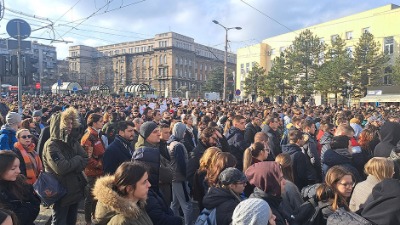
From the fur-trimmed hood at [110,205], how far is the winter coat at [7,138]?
3539 mm

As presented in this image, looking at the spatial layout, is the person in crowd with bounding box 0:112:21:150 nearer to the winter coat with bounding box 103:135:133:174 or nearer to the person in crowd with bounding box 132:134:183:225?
the winter coat with bounding box 103:135:133:174

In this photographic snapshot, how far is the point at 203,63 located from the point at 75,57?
3949 centimetres

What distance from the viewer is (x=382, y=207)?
3.16 meters

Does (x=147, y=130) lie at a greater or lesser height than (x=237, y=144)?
greater

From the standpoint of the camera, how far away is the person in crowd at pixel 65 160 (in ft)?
15.3

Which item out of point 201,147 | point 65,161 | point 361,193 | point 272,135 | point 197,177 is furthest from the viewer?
point 272,135

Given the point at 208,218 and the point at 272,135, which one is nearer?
the point at 208,218

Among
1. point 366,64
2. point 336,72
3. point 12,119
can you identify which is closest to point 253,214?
point 12,119

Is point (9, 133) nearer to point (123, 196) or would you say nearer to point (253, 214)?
point (123, 196)

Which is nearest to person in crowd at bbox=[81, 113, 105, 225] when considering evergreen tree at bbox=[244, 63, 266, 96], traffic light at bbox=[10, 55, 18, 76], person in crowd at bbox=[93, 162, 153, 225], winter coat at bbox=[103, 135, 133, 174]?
winter coat at bbox=[103, 135, 133, 174]

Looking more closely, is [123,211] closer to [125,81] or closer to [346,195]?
[346,195]

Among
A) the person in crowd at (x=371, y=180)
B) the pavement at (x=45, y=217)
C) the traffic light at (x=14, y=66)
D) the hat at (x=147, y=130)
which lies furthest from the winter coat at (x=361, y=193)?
the traffic light at (x=14, y=66)

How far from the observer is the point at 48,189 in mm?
4438

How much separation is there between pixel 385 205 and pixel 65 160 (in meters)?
3.83
